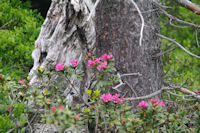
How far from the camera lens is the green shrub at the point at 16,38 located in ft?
14.5

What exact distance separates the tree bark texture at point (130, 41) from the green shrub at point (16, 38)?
1641mm

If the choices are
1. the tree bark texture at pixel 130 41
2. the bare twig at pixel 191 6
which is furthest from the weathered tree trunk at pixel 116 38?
the bare twig at pixel 191 6

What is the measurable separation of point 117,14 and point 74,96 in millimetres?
1244

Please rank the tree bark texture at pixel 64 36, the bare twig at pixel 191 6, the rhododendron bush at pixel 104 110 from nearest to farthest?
1. the rhododendron bush at pixel 104 110
2. the bare twig at pixel 191 6
3. the tree bark texture at pixel 64 36

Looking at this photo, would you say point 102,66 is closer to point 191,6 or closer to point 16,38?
point 191,6

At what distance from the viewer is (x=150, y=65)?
358 cm

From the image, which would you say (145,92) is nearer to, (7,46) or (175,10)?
(7,46)

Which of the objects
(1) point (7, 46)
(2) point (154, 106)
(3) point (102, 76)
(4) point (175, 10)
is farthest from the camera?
(4) point (175, 10)

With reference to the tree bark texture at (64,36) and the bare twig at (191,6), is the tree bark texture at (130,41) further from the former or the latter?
the bare twig at (191,6)

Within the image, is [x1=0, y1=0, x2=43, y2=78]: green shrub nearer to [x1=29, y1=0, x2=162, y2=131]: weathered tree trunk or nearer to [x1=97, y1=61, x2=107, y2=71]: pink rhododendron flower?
[x1=29, y1=0, x2=162, y2=131]: weathered tree trunk

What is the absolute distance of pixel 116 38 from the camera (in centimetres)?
355

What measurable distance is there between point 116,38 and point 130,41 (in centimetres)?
19

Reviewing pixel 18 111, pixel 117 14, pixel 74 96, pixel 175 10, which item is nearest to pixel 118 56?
pixel 117 14

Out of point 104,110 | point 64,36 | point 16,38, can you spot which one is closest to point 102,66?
point 104,110
